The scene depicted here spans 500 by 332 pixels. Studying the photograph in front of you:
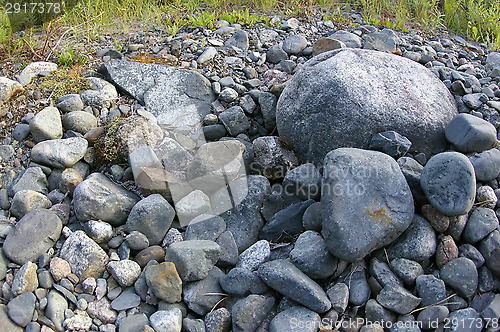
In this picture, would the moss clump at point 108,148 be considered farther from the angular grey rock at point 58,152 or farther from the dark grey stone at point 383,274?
the dark grey stone at point 383,274

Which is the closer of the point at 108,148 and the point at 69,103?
the point at 108,148

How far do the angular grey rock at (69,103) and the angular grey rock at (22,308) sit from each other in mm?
1644

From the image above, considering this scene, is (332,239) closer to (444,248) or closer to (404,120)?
(444,248)

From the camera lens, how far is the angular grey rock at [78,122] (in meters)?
3.23

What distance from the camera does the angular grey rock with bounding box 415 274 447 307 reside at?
220cm

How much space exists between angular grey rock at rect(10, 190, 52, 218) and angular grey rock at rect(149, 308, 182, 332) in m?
1.23

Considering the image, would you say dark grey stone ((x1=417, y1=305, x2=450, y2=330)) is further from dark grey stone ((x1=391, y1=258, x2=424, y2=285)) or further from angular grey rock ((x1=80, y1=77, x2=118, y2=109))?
angular grey rock ((x1=80, y1=77, x2=118, y2=109))

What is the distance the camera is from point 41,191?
2.92 metres

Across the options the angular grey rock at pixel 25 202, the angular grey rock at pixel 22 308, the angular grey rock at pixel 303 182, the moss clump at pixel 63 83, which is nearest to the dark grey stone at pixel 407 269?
the angular grey rock at pixel 303 182

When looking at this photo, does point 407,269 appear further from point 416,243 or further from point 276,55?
point 276,55

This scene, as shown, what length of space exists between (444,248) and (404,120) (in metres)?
0.98

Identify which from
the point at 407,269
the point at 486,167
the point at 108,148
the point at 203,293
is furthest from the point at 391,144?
the point at 108,148

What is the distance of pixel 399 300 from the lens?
2.17 m

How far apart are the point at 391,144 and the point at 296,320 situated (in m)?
1.38
